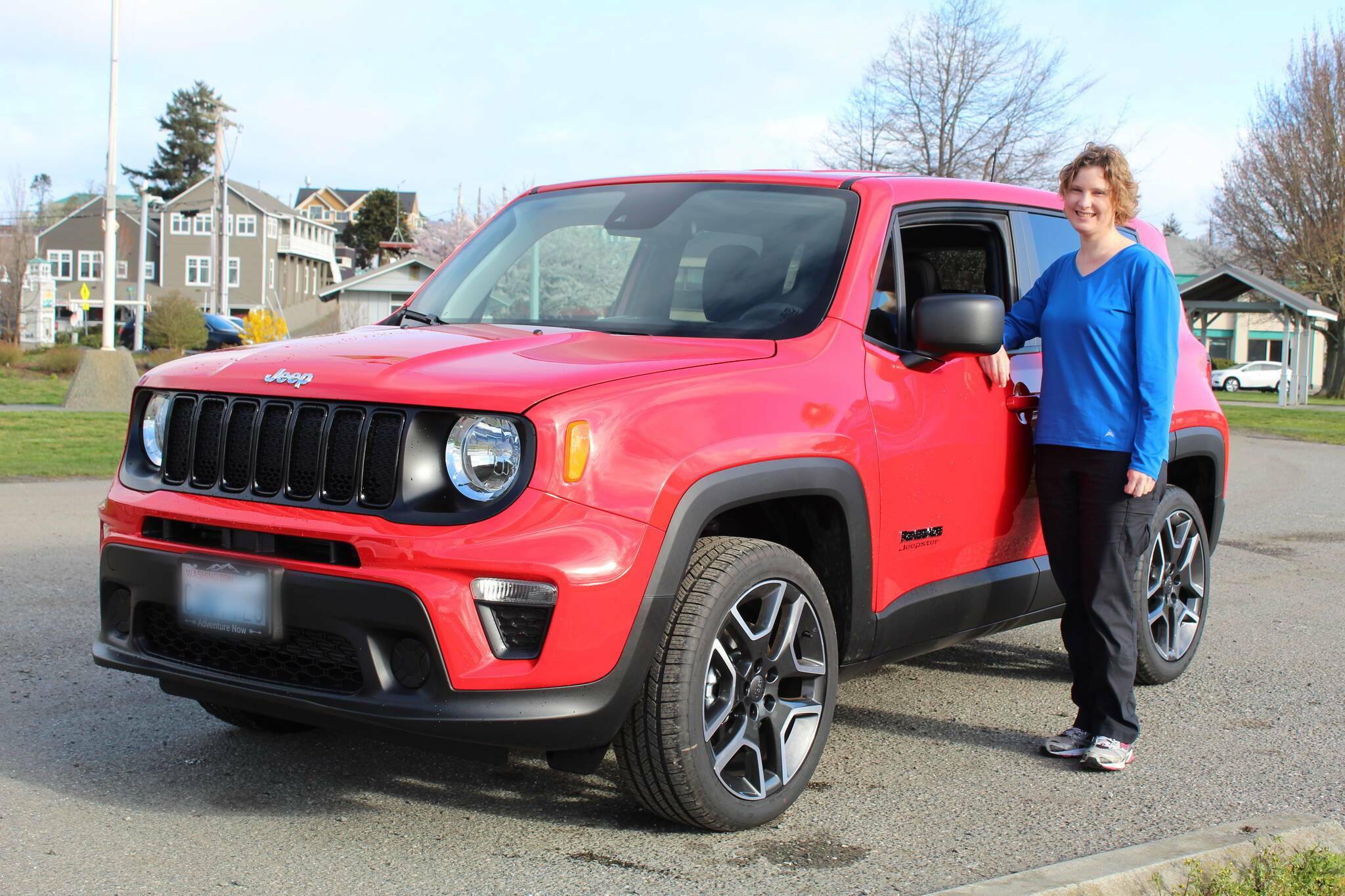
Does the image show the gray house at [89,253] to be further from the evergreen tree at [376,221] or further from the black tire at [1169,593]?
the black tire at [1169,593]

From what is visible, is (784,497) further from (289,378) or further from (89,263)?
(89,263)

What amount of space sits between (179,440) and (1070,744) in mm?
3002

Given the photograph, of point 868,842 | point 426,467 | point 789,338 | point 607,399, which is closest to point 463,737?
point 426,467

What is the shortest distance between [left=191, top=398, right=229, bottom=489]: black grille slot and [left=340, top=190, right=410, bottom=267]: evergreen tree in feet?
346

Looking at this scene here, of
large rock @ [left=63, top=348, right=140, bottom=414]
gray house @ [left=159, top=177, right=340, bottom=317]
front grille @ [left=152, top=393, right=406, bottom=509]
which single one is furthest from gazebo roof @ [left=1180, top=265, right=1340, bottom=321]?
gray house @ [left=159, top=177, right=340, bottom=317]

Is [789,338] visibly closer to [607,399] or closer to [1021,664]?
[607,399]

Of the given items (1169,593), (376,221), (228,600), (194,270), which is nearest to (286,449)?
(228,600)

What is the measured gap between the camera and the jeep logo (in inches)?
136

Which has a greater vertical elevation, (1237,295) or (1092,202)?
(1237,295)

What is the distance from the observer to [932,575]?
4289 mm

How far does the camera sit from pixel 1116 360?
4.38m

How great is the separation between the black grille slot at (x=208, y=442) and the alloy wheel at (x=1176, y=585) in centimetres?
350

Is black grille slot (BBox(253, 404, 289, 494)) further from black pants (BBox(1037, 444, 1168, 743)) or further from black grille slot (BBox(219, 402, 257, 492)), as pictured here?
black pants (BBox(1037, 444, 1168, 743))

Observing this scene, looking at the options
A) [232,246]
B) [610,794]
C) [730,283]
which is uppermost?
[232,246]
